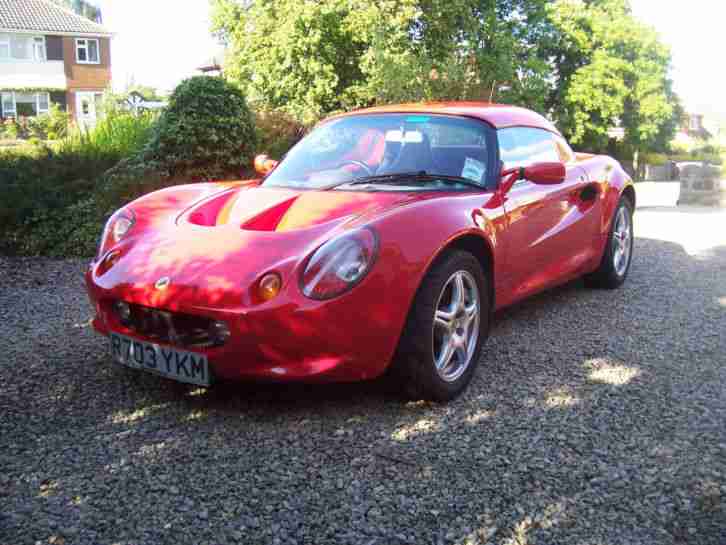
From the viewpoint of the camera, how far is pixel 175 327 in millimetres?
3154

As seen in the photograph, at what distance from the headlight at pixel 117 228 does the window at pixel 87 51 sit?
46430mm

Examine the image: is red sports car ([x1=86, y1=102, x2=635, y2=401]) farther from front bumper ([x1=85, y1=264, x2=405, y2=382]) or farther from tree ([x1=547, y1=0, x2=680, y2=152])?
tree ([x1=547, y1=0, x2=680, y2=152])

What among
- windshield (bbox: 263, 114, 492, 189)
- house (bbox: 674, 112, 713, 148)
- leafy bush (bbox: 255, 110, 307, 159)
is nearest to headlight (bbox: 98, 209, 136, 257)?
windshield (bbox: 263, 114, 492, 189)

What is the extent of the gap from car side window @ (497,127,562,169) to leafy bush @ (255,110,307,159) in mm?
5613

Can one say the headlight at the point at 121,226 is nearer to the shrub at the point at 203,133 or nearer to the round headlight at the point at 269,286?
the round headlight at the point at 269,286

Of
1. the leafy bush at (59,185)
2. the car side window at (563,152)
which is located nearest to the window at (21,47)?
the leafy bush at (59,185)

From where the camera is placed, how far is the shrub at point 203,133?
8.55m

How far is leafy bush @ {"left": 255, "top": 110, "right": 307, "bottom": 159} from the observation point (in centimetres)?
1057

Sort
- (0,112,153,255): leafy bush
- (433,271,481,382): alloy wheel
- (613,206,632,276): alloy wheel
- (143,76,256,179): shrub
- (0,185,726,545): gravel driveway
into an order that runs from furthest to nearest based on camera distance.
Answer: (143,76,256,179): shrub
(0,112,153,255): leafy bush
(613,206,632,276): alloy wheel
(433,271,481,382): alloy wheel
(0,185,726,545): gravel driveway

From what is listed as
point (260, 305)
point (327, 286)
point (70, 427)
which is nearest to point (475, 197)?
point (327, 286)

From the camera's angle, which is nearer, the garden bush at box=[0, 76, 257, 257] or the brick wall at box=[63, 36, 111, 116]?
the garden bush at box=[0, 76, 257, 257]

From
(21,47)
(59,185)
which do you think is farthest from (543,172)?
(21,47)

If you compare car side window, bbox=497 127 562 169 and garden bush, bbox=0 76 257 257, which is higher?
car side window, bbox=497 127 562 169

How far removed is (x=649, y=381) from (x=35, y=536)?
2993mm
